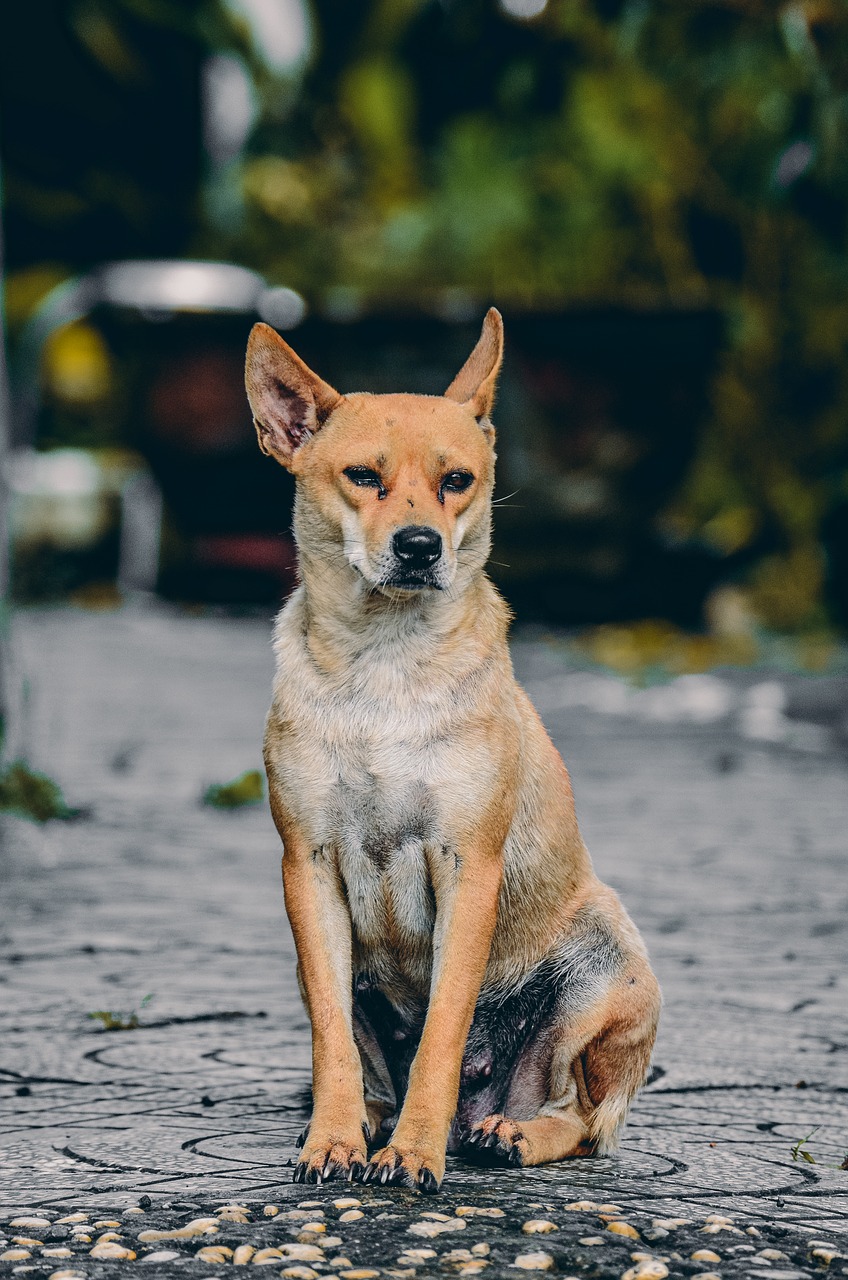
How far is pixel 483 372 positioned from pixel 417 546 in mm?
593

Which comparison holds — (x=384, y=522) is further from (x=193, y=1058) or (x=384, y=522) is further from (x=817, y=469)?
(x=817, y=469)

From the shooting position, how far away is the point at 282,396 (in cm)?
355

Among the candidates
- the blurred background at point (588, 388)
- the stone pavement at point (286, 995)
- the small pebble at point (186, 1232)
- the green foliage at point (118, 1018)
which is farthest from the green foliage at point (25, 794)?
the blurred background at point (588, 388)

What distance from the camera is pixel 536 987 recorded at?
Answer: 347 centimetres

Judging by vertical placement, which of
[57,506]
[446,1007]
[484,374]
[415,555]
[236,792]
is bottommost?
[446,1007]

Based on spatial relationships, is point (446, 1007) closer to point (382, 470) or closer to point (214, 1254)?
point (214, 1254)

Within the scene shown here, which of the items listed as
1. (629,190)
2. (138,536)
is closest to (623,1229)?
(138,536)

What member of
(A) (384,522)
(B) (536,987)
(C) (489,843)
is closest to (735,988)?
(B) (536,987)

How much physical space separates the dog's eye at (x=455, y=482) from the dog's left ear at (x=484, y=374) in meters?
0.21

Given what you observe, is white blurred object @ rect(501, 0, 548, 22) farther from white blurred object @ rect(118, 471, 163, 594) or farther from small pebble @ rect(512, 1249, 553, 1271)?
white blurred object @ rect(118, 471, 163, 594)

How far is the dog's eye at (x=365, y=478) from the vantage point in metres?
3.36

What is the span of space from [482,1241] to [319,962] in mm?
656

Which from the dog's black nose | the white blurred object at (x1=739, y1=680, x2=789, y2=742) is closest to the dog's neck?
the dog's black nose

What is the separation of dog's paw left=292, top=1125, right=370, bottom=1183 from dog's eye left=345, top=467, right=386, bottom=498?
119cm
